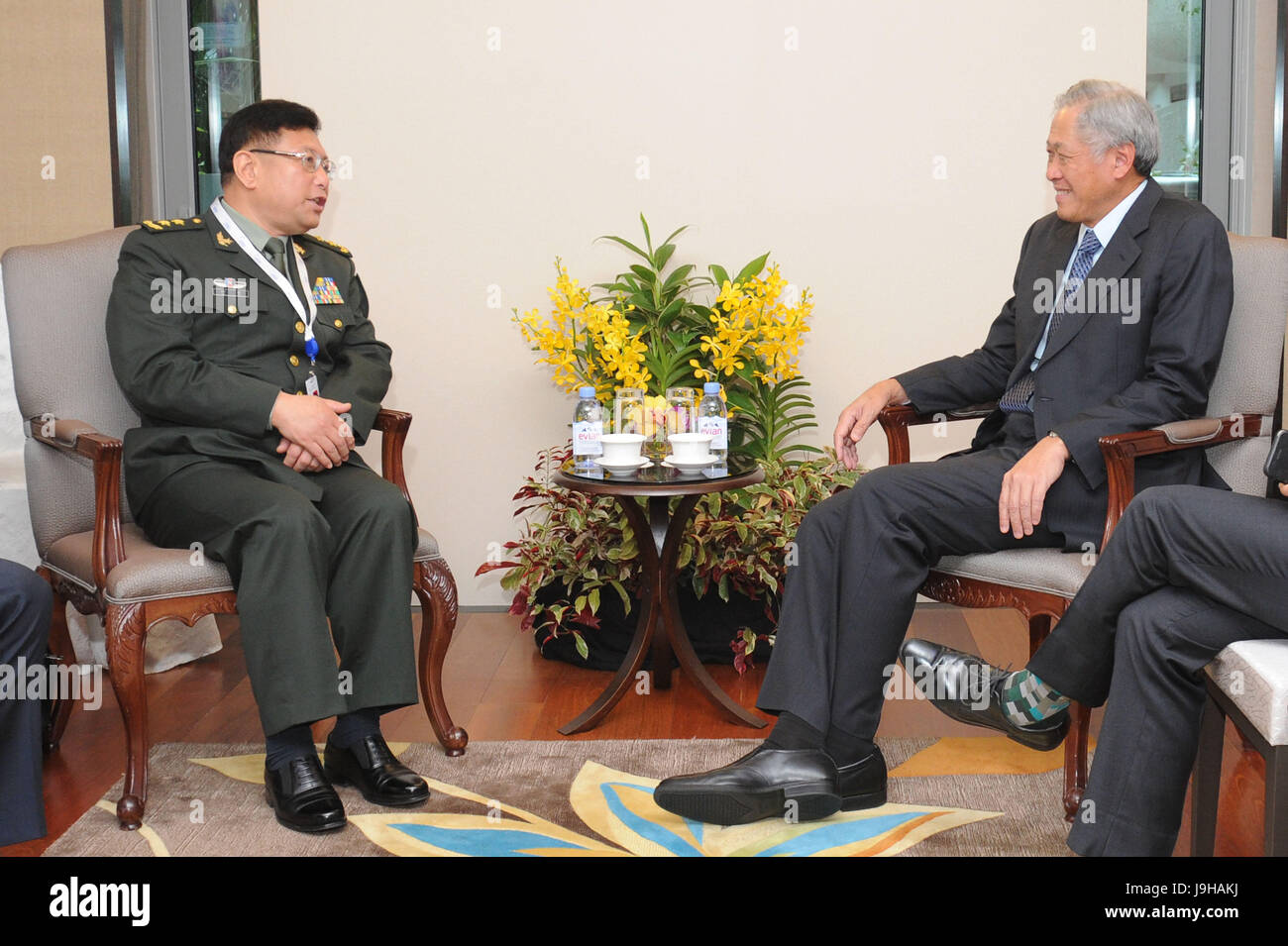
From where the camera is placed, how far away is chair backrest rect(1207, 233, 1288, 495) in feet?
8.30

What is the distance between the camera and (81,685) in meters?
3.25

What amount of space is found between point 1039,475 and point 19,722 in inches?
75.3

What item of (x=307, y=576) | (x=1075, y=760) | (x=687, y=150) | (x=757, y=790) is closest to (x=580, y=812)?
(x=757, y=790)

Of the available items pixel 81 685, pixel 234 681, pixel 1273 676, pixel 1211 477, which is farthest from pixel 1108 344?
pixel 81 685

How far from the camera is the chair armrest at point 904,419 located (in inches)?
110

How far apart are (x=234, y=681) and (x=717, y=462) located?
1.44m

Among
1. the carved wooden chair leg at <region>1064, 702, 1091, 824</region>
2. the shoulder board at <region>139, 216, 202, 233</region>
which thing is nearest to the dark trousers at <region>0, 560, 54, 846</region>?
the shoulder board at <region>139, 216, 202, 233</region>

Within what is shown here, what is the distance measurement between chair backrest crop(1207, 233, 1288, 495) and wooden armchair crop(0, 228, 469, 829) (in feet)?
5.46

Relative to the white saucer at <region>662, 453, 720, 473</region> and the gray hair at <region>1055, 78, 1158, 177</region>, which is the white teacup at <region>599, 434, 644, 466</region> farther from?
the gray hair at <region>1055, 78, 1158, 177</region>

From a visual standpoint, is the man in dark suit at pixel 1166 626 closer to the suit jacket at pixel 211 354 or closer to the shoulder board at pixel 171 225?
the suit jacket at pixel 211 354

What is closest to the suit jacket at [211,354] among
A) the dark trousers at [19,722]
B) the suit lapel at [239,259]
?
the suit lapel at [239,259]

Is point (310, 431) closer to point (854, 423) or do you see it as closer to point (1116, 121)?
point (854, 423)

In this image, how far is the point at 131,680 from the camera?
93.0 inches

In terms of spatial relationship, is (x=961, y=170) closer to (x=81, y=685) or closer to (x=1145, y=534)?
(x=1145, y=534)
